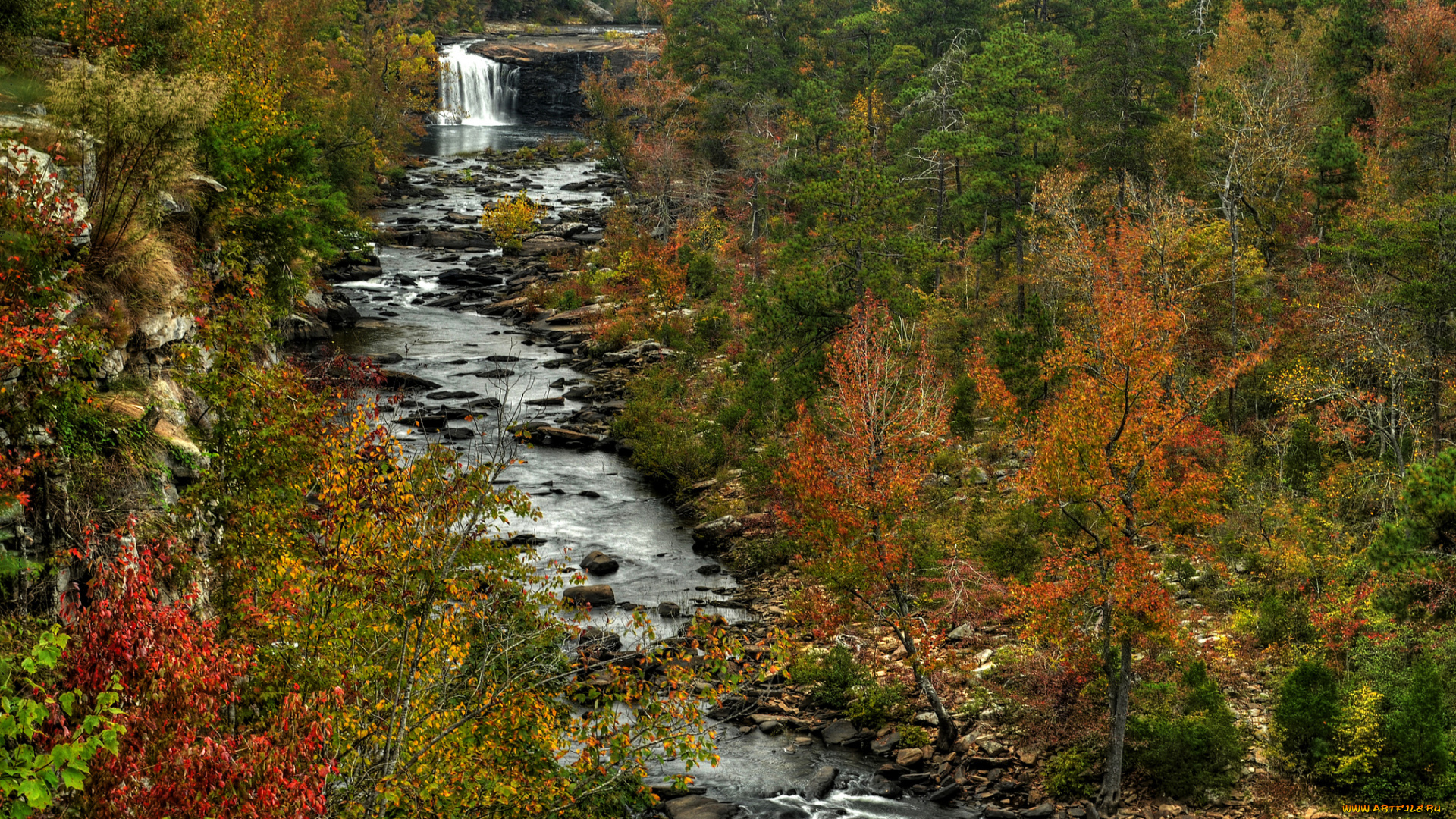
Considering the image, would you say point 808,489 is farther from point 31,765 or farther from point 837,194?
point 31,765

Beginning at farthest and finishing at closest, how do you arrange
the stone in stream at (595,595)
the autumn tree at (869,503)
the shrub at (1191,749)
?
the stone in stream at (595,595), the autumn tree at (869,503), the shrub at (1191,749)

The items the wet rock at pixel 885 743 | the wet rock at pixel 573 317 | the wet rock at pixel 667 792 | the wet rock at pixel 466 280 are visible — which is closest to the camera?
the wet rock at pixel 667 792

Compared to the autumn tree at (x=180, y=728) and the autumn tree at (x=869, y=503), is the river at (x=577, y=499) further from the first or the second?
the autumn tree at (x=180, y=728)

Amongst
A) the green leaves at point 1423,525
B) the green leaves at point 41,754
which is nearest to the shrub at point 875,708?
the green leaves at point 1423,525

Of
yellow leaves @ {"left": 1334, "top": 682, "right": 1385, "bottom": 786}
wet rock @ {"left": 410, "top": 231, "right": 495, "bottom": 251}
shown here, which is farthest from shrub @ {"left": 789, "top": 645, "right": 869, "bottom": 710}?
wet rock @ {"left": 410, "top": 231, "right": 495, "bottom": 251}

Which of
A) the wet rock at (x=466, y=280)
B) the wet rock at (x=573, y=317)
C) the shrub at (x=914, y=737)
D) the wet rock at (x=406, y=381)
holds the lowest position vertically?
the shrub at (x=914, y=737)

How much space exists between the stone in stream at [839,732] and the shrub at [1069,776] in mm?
4118

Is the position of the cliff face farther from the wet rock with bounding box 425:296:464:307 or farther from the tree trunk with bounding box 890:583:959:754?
the tree trunk with bounding box 890:583:959:754

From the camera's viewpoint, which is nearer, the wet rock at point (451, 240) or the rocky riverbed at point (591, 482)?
the rocky riverbed at point (591, 482)

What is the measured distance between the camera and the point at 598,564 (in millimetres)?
27859

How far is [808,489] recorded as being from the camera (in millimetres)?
21312

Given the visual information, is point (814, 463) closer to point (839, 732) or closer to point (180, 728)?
point (839, 732)

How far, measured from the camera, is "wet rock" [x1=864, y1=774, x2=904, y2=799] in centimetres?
→ 1933

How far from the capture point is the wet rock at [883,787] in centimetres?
1933
